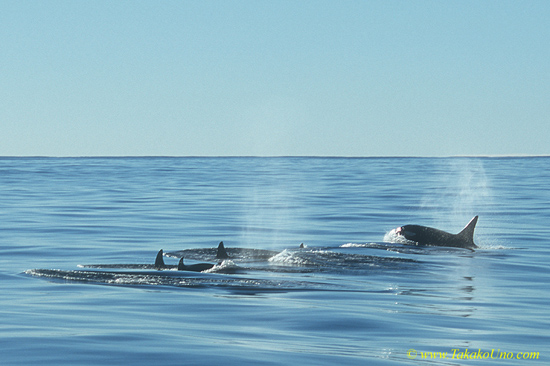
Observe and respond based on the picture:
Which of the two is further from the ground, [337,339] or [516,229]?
[516,229]

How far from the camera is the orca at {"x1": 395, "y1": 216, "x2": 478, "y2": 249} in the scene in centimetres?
2283

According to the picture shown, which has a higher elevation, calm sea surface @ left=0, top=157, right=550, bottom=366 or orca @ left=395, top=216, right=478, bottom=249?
orca @ left=395, top=216, right=478, bottom=249

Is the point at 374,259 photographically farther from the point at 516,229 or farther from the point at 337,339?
the point at 516,229

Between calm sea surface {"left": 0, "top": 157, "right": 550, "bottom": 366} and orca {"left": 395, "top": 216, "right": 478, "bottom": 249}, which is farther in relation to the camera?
orca {"left": 395, "top": 216, "right": 478, "bottom": 249}

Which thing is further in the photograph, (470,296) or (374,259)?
(374,259)

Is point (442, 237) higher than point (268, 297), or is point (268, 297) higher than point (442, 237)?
point (442, 237)

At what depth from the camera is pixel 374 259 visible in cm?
1873

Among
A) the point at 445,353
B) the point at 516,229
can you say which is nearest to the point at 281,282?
the point at 445,353

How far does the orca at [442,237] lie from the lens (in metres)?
22.8

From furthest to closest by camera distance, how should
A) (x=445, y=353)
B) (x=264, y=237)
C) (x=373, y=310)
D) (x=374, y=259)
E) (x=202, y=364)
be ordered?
1. (x=264, y=237)
2. (x=374, y=259)
3. (x=373, y=310)
4. (x=445, y=353)
5. (x=202, y=364)

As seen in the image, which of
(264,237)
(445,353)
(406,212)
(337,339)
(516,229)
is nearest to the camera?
(445,353)

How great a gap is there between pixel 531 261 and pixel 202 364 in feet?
41.5

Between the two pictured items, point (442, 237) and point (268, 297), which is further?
point (442, 237)

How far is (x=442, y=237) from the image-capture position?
2298 cm
